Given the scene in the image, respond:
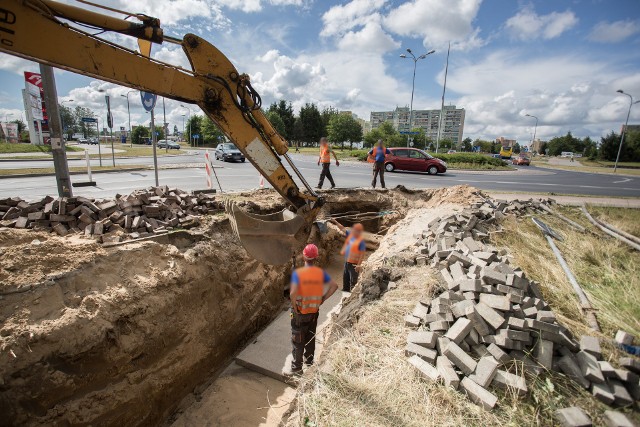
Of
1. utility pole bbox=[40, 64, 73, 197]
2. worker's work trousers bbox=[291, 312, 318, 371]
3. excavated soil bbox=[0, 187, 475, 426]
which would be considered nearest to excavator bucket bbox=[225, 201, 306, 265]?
worker's work trousers bbox=[291, 312, 318, 371]

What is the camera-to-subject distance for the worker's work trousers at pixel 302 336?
4605mm

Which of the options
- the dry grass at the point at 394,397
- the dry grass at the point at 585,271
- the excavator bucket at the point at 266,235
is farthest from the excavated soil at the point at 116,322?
the dry grass at the point at 585,271

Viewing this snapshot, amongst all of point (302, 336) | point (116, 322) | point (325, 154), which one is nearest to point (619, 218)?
point (325, 154)

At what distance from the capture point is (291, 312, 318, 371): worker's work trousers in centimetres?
461

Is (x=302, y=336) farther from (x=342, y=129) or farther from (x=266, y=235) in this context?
(x=342, y=129)

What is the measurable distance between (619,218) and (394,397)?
27.8ft

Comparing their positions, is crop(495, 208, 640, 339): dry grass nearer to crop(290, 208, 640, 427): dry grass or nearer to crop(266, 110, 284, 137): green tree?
crop(290, 208, 640, 427): dry grass

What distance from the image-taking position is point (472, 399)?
2.79 metres

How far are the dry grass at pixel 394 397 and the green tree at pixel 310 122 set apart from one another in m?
56.1

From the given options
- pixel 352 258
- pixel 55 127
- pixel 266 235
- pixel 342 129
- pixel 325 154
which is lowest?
pixel 352 258

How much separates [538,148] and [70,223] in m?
126

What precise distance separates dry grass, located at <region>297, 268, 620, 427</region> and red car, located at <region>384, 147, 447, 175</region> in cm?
1737

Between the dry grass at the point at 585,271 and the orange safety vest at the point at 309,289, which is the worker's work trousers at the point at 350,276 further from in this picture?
the dry grass at the point at 585,271

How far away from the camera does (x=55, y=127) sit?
21.3 ft
